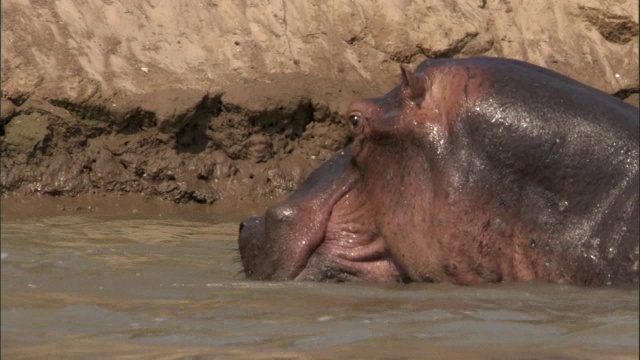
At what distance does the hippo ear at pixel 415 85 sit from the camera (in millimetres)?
5109

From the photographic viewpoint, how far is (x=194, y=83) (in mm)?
9516

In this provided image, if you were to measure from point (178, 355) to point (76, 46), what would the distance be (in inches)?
226

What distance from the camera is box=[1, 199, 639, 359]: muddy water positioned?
3967 mm

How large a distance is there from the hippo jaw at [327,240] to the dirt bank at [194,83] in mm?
3900

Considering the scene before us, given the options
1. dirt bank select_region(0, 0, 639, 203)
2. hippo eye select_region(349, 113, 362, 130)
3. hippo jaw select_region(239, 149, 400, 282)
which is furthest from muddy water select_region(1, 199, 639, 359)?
dirt bank select_region(0, 0, 639, 203)

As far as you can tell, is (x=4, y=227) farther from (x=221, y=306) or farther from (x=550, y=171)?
(x=550, y=171)

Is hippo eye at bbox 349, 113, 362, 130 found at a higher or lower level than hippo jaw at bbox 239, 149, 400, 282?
higher

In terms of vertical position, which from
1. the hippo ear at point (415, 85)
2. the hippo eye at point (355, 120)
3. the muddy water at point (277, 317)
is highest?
the hippo ear at point (415, 85)

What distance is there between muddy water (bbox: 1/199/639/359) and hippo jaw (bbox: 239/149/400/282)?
109 mm

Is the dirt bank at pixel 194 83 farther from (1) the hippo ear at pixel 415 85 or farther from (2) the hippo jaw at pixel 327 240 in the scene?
(1) the hippo ear at pixel 415 85

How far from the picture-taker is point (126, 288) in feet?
16.9

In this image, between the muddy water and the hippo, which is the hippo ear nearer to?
the hippo

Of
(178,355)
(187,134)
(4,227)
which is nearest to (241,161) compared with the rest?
(187,134)

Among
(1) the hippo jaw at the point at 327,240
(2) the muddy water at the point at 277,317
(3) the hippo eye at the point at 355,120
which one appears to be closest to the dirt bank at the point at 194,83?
(2) the muddy water at the point at 277,317
